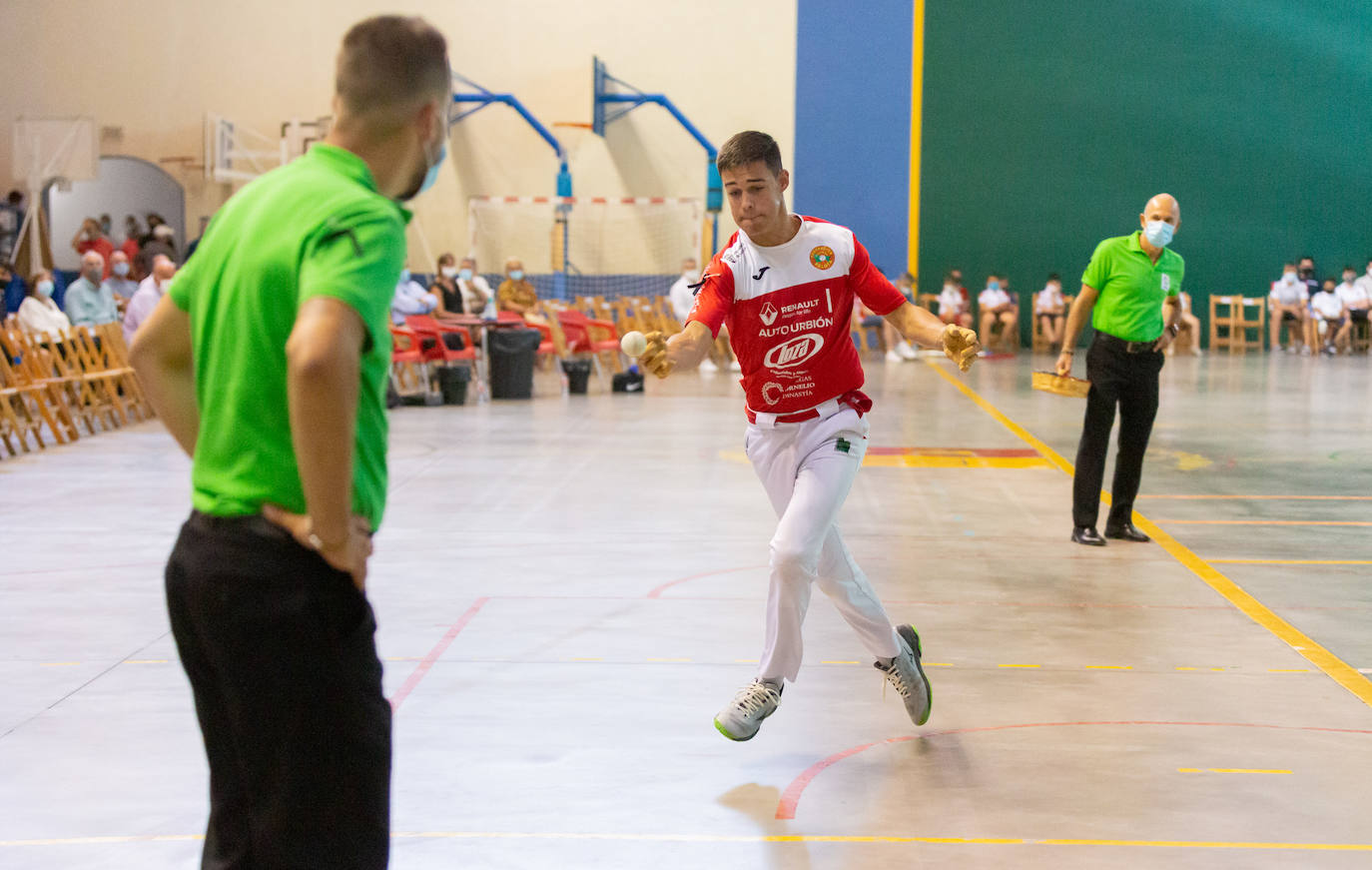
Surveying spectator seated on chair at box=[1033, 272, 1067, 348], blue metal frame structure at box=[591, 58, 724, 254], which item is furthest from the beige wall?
spectator seated on chair at box=[1033, 272, 1067, 348]

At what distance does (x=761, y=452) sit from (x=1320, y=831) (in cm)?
193

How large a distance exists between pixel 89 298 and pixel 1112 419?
1168 centimetres

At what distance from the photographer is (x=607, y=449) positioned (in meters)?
12.1

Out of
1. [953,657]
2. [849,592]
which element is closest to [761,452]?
[849,592]

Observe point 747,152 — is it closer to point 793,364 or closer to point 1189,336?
point 793,364

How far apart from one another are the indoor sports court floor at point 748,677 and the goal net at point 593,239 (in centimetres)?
1443

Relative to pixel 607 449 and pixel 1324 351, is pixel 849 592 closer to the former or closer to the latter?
pixel 607 449

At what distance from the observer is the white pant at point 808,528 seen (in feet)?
13.8

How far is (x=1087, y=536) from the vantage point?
7.95m

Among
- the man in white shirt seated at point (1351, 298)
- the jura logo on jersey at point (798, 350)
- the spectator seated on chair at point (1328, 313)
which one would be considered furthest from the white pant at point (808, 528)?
the man in white shirt seated at point (1351, 298)

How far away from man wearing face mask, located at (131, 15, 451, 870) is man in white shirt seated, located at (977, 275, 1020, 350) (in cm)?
2424

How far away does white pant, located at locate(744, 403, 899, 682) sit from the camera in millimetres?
4215

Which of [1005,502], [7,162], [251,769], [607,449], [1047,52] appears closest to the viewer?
[251,769]

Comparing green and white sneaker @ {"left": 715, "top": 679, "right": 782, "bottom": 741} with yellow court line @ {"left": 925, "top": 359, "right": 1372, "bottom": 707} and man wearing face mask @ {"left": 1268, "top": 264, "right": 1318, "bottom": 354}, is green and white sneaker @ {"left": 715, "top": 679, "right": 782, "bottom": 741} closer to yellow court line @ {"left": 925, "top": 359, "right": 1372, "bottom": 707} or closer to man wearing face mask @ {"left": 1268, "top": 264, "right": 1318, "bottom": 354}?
yellow court line @ {"left": 925, "top": 359, "right": 1372, "bottom": 707}
